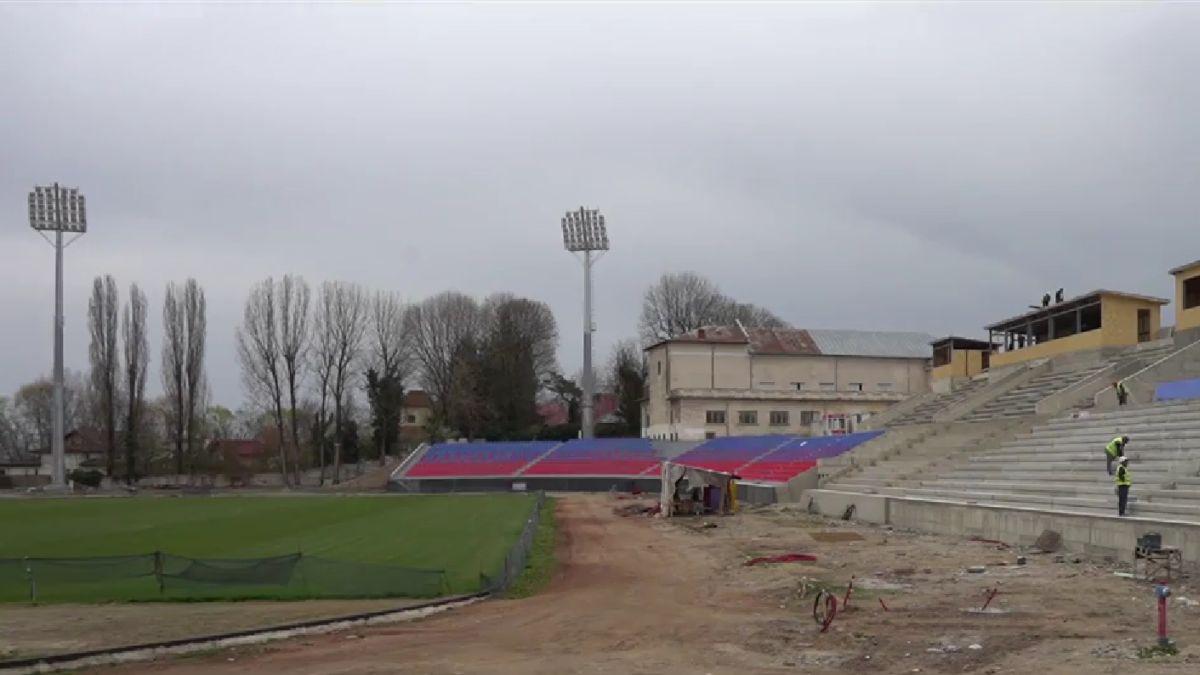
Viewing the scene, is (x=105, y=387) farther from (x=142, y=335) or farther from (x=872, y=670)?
(x=872, y=670)

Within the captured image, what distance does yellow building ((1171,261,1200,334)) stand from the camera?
3903cm

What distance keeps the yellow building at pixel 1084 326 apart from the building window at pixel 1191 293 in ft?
13.8

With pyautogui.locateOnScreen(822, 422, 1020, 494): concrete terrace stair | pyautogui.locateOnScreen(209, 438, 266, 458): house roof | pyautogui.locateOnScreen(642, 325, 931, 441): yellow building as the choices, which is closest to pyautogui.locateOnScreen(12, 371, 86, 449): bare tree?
pyautogui.locateOnScreen(209, 438, 266, 458): house roof

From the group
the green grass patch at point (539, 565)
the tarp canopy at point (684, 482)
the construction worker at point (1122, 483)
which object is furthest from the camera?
the tarp canopy at point (684, 482)

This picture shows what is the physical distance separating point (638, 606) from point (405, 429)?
329 feet

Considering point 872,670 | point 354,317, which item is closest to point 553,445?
point 354,317

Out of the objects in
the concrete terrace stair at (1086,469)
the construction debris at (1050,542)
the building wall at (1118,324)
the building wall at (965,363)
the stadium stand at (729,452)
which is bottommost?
the stadium stand at (729,452)

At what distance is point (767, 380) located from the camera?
78.9m

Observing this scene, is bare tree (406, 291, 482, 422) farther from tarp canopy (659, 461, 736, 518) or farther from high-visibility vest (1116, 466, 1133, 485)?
high-visibility vest (1116, 466, 1133, 485)

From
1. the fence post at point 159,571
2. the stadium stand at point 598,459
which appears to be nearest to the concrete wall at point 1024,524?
the fence post at point 159,571

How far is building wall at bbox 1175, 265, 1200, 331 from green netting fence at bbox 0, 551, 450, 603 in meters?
32.6

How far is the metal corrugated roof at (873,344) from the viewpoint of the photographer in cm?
8094

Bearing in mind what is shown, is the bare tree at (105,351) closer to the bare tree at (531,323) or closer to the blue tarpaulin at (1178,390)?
the bare tree at (531,323)

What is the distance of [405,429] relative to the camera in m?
115
